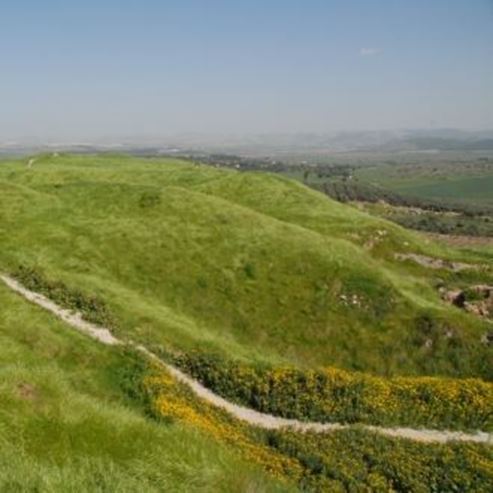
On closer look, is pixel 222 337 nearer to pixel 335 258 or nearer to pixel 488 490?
pixel 335 258

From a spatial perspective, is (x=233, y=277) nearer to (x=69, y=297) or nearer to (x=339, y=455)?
(x=69, y=297)

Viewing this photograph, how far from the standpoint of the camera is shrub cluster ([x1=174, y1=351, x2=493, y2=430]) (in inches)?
1258

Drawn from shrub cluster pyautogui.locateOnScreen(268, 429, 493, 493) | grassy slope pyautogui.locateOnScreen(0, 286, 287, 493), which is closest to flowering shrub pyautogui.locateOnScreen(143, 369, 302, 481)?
shrub cluster pyautogui.locateOnScreen(268, 429, 493, 493)

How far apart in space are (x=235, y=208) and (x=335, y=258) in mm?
11399

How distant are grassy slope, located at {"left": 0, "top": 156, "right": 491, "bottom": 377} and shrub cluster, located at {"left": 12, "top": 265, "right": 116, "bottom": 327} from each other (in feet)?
2.97

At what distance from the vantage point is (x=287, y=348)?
4122cm

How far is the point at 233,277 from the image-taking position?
46.9 meters

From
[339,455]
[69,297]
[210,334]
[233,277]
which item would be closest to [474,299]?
[233,277]

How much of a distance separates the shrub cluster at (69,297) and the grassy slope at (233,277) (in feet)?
2.97

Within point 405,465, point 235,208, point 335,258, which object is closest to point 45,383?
point 405,465

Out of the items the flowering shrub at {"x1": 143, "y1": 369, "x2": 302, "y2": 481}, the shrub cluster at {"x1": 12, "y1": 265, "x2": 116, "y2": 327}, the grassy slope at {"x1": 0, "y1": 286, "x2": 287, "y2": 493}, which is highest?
the grassy slope at {"x1": 0, "y1": 286, "x2": 287, "y2": 493}

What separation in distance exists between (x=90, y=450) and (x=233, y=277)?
30.6 meters

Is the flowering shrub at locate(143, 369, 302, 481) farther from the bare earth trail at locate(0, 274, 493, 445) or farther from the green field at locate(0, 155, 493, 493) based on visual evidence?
the bare earth trail at locate(0, 274, 493, 445)

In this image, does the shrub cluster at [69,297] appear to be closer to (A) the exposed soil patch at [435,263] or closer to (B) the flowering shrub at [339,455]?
(B) the flowering shrub at [339,455]
